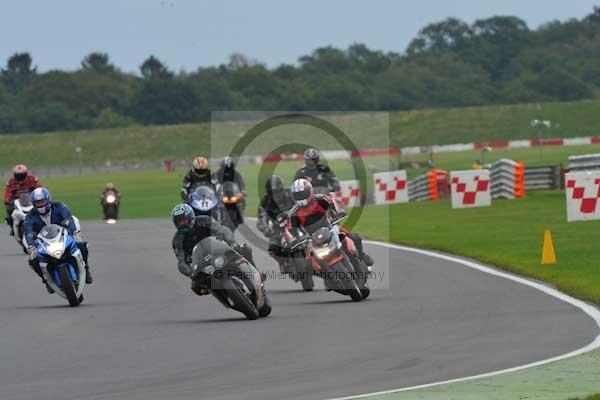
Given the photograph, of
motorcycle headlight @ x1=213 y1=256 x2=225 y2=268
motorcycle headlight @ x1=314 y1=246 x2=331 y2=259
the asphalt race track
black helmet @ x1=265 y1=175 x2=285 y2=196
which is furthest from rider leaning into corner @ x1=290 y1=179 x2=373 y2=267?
black helmet @ x1=265 y1=175 x2=285 y2=196

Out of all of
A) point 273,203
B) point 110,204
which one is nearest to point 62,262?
point 273,203

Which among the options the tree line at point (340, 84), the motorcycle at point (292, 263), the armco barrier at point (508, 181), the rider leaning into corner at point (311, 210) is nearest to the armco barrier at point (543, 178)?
the armco barrier at point (508, 181)

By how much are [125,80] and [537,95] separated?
5539cm

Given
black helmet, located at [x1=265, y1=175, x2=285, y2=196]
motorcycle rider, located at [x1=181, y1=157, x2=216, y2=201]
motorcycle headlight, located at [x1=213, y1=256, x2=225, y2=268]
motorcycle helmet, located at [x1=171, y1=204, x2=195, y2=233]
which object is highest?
motorcycle rider, located at [x1=181, y1=157, x2=216, y2=201]

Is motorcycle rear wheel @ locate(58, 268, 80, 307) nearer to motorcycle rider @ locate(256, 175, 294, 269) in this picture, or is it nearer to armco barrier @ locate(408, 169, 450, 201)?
motorcycle rider @ locate(256, 175, 294, 269)

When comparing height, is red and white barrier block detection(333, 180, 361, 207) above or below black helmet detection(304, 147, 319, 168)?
below

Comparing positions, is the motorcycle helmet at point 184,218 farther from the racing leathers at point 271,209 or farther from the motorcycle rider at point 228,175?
the motorcycle rider at point 228,175

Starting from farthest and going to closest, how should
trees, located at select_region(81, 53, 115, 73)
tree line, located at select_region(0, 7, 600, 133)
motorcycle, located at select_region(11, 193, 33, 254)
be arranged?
trees, located at select_region(81, 53, 115, 73), tree line, located at select_region(0, 7, 600, 133), motorcycle, located at select_region(11, 193, 33, 254)

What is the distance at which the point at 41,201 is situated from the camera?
19828 millimetres

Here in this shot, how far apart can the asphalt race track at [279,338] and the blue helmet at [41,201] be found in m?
1.24

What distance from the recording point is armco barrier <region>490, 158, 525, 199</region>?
1633 inches

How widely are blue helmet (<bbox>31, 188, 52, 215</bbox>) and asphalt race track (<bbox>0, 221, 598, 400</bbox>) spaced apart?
1239 millimetres

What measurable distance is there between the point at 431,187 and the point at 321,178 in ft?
72.9

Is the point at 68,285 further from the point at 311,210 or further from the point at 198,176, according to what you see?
the point at 198,176
